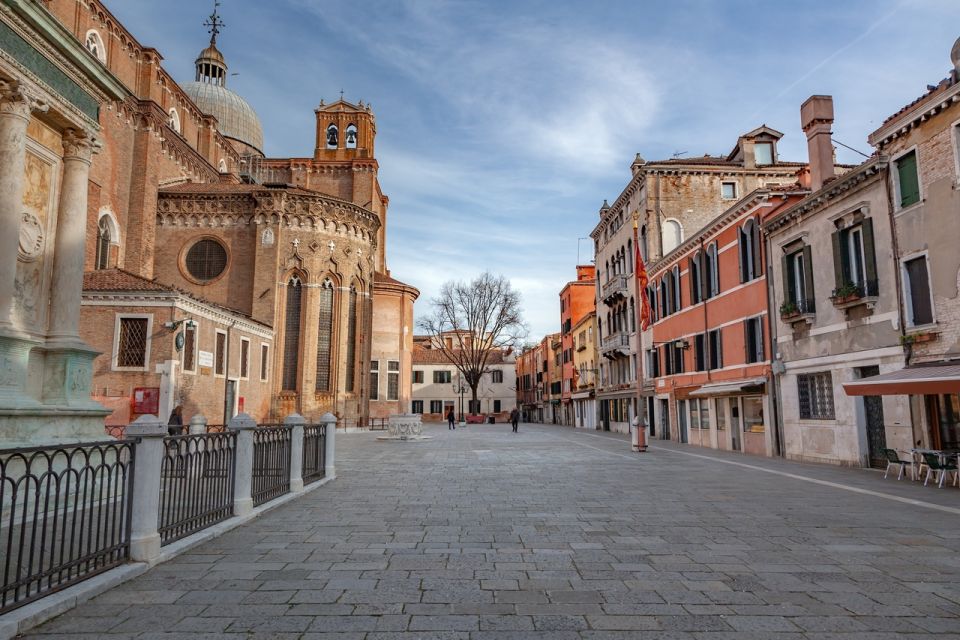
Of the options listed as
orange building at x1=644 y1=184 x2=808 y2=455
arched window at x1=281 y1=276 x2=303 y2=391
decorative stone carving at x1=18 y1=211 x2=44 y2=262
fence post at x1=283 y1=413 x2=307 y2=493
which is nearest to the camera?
decorative stone carving at x1=18 y1=211 x2=44 y2=262

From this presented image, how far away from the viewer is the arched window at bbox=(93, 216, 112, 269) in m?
28.1

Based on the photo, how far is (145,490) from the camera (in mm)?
5848

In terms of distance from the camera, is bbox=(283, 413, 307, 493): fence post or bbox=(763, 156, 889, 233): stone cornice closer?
bbox=(283, 413, 307, 493): fence post

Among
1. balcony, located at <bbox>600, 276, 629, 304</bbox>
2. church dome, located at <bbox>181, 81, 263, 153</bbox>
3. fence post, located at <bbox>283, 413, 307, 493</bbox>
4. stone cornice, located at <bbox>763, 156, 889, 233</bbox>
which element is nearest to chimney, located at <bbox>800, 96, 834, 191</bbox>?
stone cornice, located at <bbox>763, 156, 889, 233</bbox>

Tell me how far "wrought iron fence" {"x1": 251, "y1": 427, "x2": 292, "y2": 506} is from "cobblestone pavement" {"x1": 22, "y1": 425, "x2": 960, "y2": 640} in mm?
472

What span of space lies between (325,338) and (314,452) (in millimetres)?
25932

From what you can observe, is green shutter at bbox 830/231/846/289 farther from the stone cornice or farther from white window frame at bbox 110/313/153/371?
white window frame at bbox 110/313/153/371

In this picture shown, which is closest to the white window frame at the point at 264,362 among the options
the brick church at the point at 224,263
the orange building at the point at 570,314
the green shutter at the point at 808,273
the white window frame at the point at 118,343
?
the brick church at the point at 224,263

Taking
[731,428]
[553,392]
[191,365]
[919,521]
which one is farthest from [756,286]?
[553,392]

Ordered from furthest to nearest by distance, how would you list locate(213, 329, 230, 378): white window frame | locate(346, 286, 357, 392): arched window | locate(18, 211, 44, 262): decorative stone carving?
locate(346, 286, 357, 392): arched window → locate(213, 329, 230, 378): white window frame → locate(18, 211, 44, 262): decorative stone carving

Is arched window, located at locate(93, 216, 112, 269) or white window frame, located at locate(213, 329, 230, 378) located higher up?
arched window, located at locate(93, 216, 112, 269)

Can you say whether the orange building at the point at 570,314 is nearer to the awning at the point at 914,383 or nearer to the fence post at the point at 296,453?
the awning at the point at 914,383

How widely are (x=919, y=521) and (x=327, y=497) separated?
27.4 feet

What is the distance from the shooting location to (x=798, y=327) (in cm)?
1761
